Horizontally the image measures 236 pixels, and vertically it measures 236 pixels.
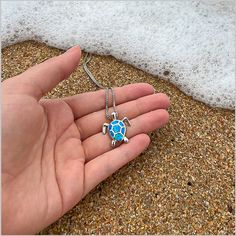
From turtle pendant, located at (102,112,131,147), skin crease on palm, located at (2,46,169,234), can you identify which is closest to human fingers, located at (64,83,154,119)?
skin crease on palm, located at (2,46,169,234)

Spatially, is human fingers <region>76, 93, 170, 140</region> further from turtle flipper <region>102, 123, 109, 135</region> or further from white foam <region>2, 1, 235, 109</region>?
white foam <region>2, 1, 235, 109</region>

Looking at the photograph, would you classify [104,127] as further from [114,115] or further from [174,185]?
[174,185]

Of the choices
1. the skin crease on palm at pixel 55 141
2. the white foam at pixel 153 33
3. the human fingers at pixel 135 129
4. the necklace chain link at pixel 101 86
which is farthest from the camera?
the white foam at pixel 153 33

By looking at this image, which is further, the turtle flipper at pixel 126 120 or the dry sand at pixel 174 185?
the turtle flipper at pixel 126 120

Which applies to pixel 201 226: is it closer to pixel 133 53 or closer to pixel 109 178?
pixel 109 178

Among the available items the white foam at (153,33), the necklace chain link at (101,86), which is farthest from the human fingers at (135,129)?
the white foam at (153,33)

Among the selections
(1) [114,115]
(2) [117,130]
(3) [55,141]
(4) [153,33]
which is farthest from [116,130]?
(4) [153,33]

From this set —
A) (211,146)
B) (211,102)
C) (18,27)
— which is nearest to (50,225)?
(211,146)

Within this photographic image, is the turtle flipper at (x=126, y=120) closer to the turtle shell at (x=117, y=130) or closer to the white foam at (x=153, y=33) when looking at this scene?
the turtle shell at (x=117, y=130)
